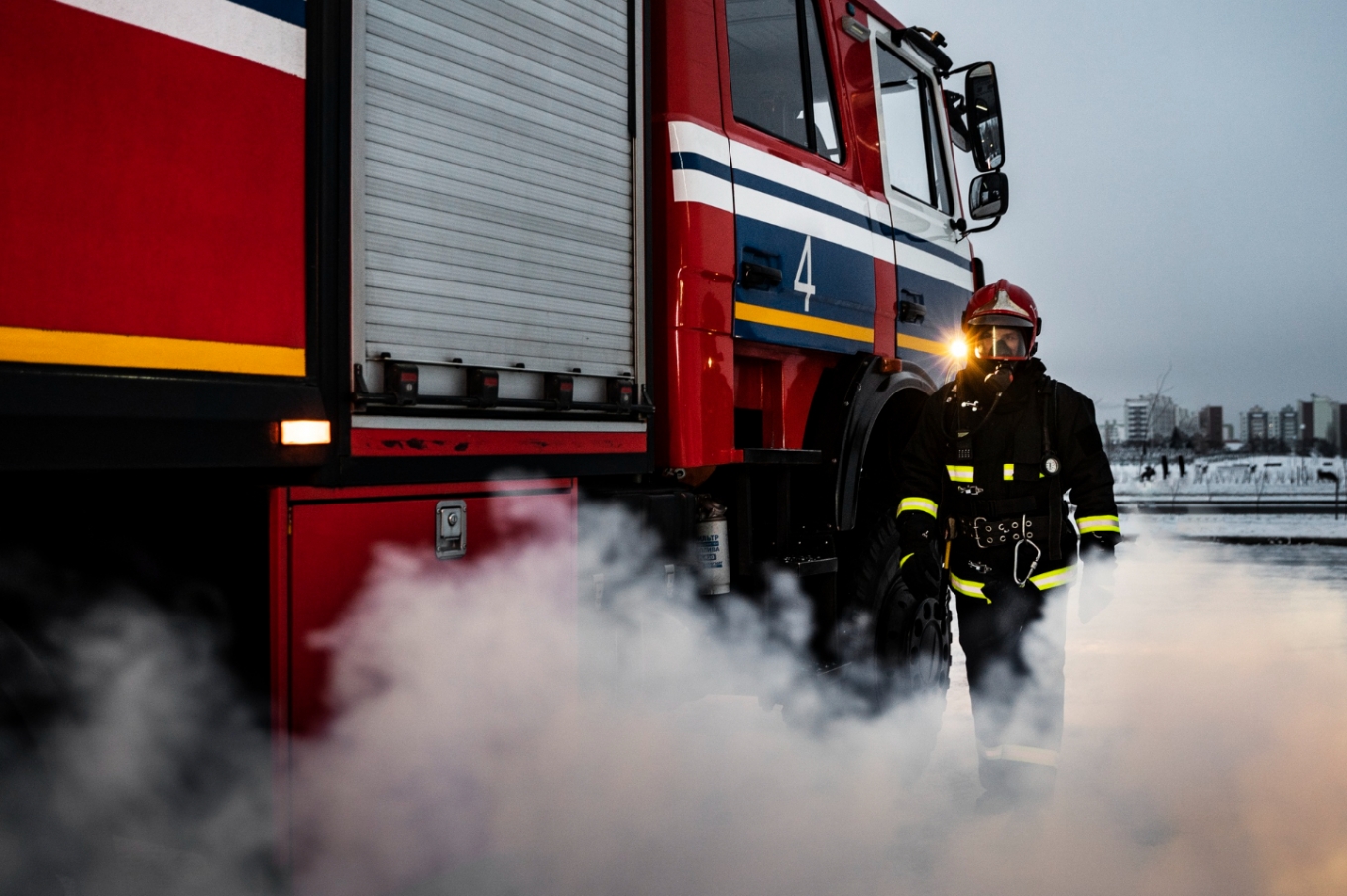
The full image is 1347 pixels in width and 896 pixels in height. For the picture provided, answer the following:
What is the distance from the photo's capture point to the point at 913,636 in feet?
15.0

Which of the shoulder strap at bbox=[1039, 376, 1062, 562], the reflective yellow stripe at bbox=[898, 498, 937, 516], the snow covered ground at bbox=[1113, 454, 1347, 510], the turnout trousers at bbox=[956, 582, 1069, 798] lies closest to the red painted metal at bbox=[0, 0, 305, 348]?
the reflective yellow stripe at bbox=[898, 498, 937, 516]

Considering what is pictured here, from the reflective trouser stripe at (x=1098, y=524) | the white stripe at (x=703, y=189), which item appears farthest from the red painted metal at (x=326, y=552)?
the reflective trouser stripe at (x=1098, y=524)

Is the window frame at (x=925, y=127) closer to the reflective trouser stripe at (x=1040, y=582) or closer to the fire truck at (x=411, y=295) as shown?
the fire truck at (x=411, y=295)

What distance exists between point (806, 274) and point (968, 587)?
1.24 meters

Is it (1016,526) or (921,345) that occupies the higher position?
(921,345)

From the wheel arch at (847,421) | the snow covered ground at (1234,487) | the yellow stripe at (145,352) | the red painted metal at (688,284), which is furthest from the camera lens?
the snow covered ground at (1234,487)

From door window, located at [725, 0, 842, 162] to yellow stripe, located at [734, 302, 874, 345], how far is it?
0.65 meters

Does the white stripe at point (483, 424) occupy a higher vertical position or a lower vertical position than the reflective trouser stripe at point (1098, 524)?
higher

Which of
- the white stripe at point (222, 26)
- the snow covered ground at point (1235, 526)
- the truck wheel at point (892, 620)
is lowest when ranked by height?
the snow covered ground at point (1235, 526)

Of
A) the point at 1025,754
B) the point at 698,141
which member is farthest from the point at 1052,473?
the point at 698,141

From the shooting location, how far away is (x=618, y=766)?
3.25 metres

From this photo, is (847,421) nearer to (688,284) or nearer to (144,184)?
(688,284)

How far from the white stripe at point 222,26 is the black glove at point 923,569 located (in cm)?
258

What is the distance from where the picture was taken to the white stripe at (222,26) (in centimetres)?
197
